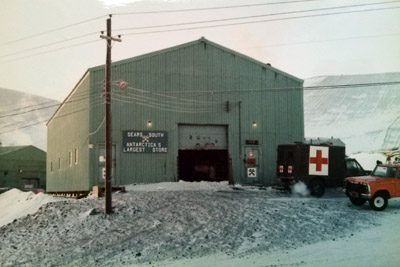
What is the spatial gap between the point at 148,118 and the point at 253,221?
46.5 ft

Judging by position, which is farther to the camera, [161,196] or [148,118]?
[148,118]

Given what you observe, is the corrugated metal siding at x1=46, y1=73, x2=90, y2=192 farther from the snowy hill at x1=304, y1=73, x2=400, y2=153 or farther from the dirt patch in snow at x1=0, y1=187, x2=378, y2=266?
the snowy hill at x1=304, y1=73, x2=400, y2=153

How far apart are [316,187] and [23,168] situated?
5458 centimetres

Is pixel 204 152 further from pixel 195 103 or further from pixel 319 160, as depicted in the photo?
pixel 319 160

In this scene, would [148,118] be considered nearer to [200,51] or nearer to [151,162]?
[151,162]

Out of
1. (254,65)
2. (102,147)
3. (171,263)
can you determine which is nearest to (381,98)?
(254,65)

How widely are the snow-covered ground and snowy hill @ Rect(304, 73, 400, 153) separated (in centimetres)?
9299

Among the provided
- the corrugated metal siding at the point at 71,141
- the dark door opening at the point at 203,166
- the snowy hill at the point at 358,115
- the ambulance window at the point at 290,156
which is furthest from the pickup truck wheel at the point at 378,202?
the snowy hill at the point at 358,115

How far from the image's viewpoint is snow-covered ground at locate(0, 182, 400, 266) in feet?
42.0

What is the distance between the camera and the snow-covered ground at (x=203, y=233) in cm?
1280

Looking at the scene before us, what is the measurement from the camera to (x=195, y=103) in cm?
3039

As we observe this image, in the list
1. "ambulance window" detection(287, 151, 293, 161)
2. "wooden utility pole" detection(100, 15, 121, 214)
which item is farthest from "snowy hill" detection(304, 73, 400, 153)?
"wooden utility pole" detection(100, 15, 121, 214)

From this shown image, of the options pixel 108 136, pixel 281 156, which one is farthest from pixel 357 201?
pixel 108 136

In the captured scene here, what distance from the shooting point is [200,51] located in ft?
102
